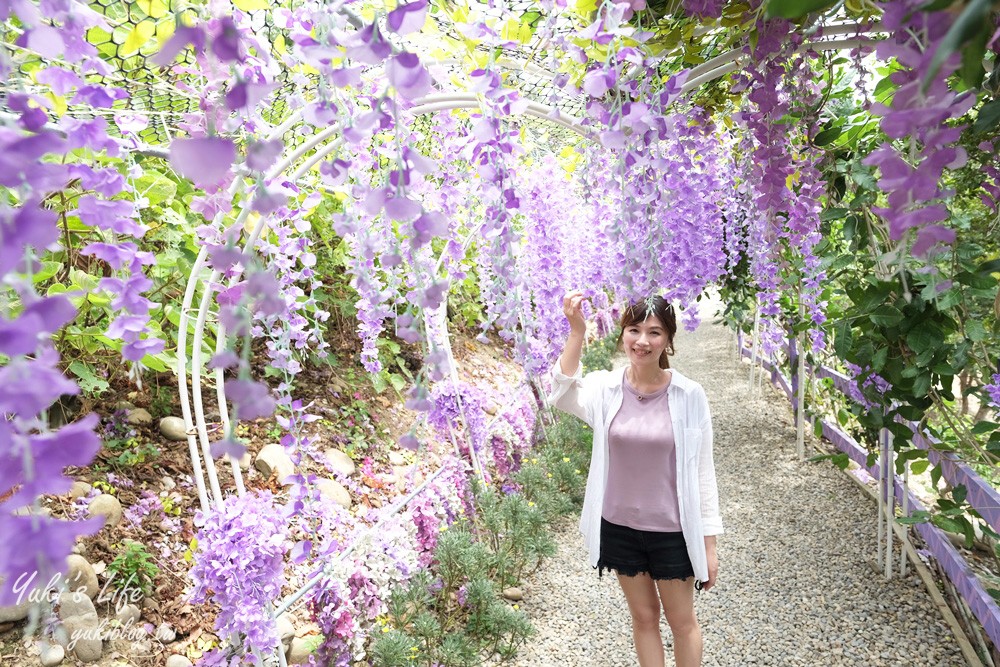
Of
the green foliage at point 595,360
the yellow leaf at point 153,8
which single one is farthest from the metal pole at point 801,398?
the yellow leaf at point 153,8

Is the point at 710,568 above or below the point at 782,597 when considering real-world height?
above

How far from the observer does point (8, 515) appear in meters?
0.39

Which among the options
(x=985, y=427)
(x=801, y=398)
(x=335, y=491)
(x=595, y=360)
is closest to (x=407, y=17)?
(x=985, y=427)

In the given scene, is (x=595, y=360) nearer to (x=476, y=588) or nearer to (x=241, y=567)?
(x=476, y=588)

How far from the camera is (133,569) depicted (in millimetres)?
2012

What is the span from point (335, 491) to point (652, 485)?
170 cm

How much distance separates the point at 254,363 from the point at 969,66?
3356mm

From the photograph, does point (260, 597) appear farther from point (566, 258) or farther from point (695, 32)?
point (566, 258)

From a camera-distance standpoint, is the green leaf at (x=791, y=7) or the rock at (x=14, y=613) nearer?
the green leaf at (x=791, y=7)

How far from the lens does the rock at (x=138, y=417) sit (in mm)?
2539

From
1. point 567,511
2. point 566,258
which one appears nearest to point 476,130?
point 567,511

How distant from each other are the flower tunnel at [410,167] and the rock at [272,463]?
0.25 metres

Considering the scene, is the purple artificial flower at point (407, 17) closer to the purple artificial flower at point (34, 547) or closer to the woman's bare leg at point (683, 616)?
the purple artificial flower at point (34, 547)

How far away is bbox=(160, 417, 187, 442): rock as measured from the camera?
2.61 metres
